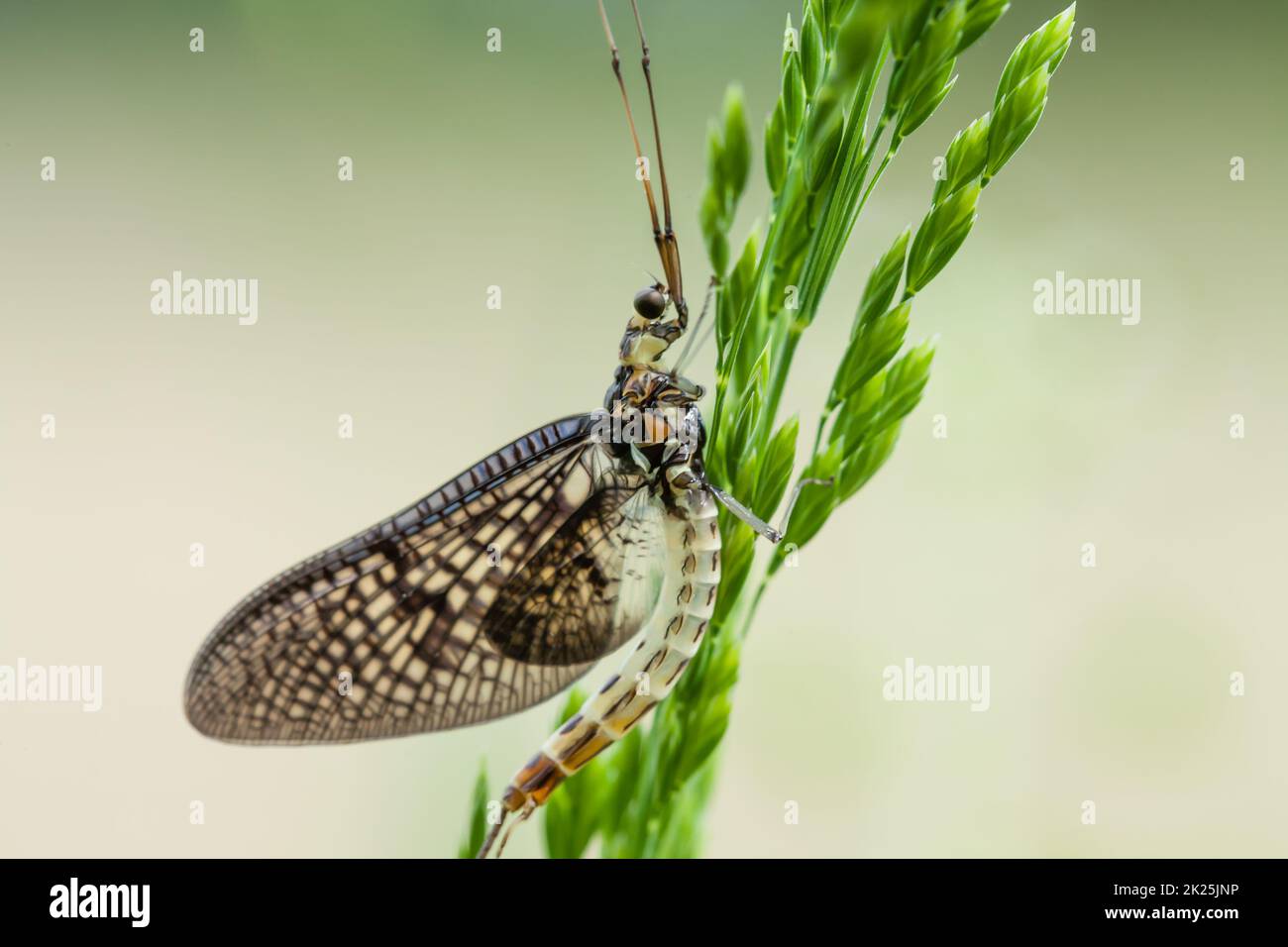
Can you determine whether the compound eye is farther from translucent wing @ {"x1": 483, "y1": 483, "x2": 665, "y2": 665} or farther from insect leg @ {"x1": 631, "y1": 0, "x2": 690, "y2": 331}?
translucent wing @ {"x1": 483, "y1": 483, "x2": 665, "y2": 665}

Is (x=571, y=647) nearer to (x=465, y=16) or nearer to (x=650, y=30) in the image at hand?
(x=650, y=30)

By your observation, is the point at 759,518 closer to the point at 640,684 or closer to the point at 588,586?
the point at 640,684

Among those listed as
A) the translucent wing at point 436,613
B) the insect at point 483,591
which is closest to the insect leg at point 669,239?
the insect at point 483,591

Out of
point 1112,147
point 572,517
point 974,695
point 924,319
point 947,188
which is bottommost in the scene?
point 974,695

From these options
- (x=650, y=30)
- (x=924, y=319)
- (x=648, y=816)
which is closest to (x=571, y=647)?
(x=648, y=816)

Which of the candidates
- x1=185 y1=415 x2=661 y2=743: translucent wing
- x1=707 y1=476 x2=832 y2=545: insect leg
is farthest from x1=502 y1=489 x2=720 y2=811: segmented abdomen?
x1=185 y1=415 x2=661 y2=743: translucent wing

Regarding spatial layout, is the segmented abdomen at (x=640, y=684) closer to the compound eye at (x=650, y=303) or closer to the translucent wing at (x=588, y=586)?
the translucent wing at (x=588, y=586)

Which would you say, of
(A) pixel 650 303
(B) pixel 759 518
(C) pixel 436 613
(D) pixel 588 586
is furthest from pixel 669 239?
(C) pixel 436 613
